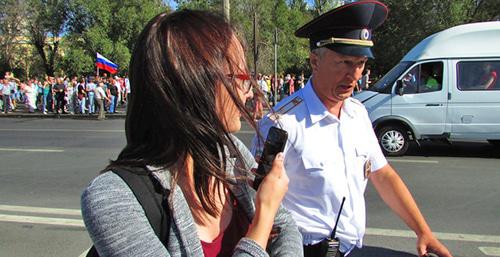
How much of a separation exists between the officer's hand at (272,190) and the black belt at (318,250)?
72 centimetres

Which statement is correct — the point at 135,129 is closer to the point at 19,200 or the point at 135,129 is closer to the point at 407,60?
the point at 19,200

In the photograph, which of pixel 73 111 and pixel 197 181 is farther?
pixel 73 111

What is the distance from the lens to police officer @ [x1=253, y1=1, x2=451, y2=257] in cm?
192

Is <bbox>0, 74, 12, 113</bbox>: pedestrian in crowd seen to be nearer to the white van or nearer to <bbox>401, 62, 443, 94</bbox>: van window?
the white van

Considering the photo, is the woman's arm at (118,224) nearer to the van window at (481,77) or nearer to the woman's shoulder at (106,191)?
the woman's shoulder at (106,191)

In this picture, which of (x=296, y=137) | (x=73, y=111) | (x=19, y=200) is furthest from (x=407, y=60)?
(x=73, y=111)

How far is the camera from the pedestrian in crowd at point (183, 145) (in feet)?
3.46

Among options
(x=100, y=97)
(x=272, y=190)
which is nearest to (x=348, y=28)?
(x=272, y=190)

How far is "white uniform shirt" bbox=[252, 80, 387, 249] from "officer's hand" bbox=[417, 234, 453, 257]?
0.27 m

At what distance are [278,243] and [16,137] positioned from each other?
40.1 feet

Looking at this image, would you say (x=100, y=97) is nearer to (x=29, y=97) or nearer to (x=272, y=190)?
(x=29, y=97)

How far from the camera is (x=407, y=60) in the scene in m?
9.28

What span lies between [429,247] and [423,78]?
7.43m

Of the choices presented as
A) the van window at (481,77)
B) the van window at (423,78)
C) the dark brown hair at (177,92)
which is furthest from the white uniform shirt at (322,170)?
the van window at (481,77)
